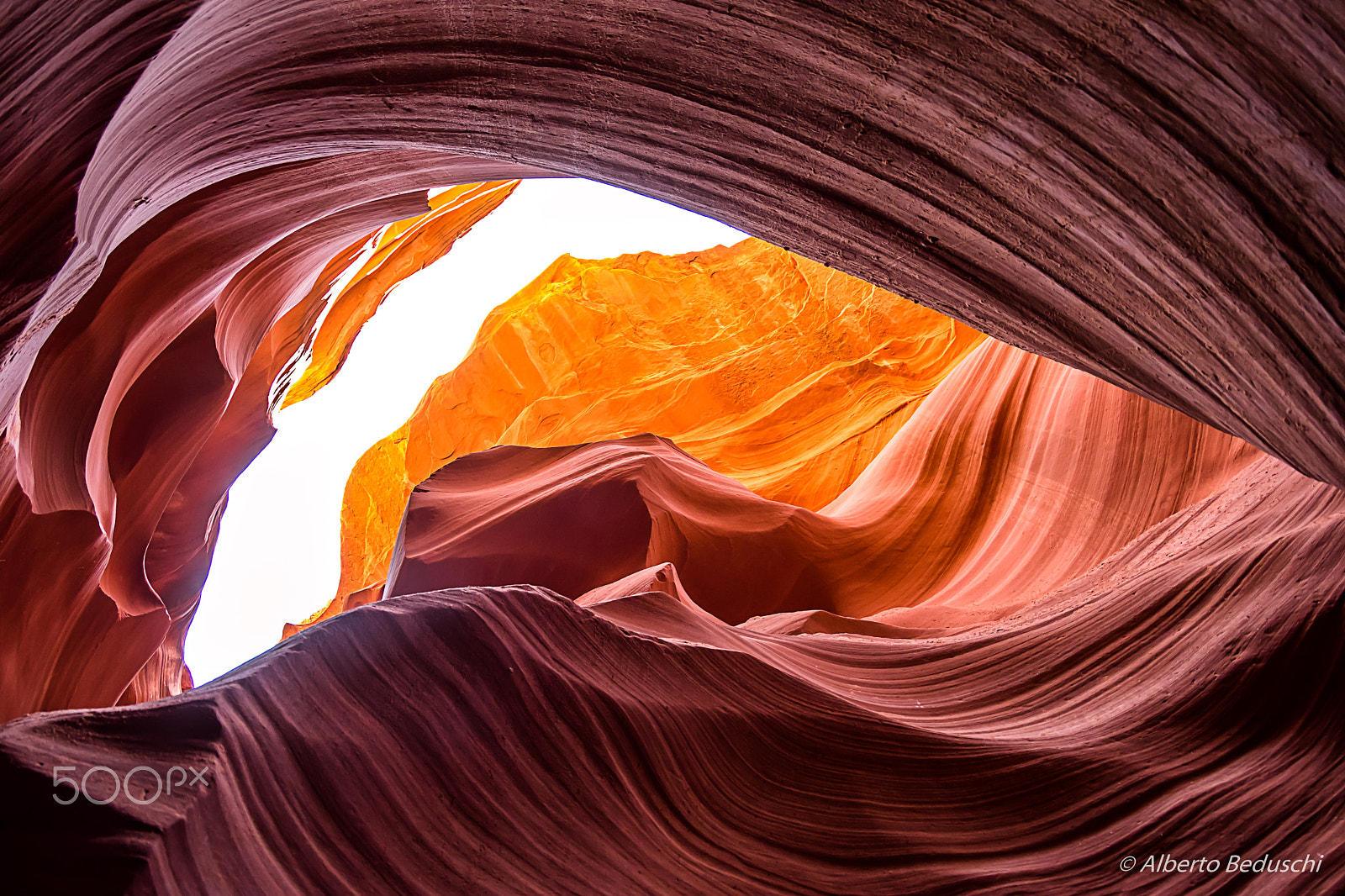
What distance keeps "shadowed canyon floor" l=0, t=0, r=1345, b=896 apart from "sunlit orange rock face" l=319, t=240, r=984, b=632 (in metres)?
6.10

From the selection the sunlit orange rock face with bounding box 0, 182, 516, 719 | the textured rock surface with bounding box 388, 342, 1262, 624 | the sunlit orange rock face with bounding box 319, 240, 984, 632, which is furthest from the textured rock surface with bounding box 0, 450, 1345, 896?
the sunlit orange rock face with bounding box 319, 240, 984, 632

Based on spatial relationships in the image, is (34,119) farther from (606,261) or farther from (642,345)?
(606,261)

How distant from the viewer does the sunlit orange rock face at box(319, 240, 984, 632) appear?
41.5ft

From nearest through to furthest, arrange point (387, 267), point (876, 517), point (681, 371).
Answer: point (876, 517)
point (387, 267)
point (681, 371)

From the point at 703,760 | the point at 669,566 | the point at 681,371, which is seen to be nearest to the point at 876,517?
the point at 669,566

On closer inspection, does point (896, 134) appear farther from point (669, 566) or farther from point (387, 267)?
point (387, 267)

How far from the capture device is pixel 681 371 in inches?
559

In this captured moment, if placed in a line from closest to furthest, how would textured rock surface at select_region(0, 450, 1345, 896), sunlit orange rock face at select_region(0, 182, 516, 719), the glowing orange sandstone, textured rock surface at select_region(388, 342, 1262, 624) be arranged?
textured rock surface at select_region(0, 450, 1345, 896)
sunlit orange rock face at select_region(0, 182, 516, 719)
textured rock surface at select_region(388, 342, 1262, 624)
the glowing orange sandstone

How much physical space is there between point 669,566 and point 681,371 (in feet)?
28.3

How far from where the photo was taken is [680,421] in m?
13.6

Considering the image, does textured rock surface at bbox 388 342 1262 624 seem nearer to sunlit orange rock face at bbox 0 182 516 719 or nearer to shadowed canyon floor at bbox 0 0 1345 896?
shadowed canyon floor at bbox 0 0 1345 896

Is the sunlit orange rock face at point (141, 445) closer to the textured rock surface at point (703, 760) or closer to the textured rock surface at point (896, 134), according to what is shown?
the textured rock surface at point (896, 134)

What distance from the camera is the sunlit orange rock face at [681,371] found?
499 inches

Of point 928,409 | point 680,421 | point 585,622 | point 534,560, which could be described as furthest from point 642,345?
point 585,622
